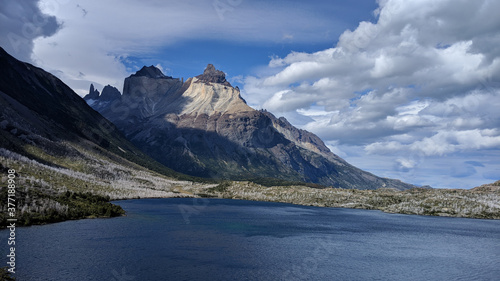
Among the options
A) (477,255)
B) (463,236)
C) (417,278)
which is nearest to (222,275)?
(417,278)

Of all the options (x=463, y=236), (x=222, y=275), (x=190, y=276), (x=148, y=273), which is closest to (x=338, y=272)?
(x=222, y=275)

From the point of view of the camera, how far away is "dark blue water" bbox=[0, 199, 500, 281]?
5909 cm

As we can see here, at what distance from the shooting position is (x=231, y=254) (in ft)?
252

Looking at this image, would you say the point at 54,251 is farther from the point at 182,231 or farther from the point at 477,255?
the point at 477,255

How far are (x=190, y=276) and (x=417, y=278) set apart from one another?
4282cm

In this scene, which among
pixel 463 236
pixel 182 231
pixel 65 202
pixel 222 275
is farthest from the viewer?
pixel 463 236

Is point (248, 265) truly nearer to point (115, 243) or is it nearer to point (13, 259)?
point (115, 243)

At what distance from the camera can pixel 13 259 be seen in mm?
54969

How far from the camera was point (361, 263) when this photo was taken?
76125mm

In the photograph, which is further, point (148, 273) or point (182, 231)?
point (182, 231)

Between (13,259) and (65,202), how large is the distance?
195 ft

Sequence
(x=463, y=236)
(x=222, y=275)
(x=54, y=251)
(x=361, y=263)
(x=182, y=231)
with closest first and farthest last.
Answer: (x=222, y=275)
(x=54, y=251)
(x=361, y=263)
(x=182, y=231)
(x=463, y=236)

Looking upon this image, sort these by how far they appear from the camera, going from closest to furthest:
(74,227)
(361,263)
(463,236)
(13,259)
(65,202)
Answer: (13,259) → (361,263) → (74,227) → (65,202) → (463,236)

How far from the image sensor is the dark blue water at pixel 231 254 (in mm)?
59094
